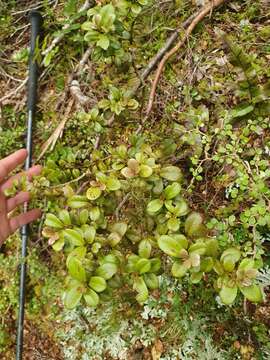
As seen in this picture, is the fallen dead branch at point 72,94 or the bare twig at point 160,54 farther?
the fallen dead branch at point 72,94

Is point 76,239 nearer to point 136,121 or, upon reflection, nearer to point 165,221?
point 165,221

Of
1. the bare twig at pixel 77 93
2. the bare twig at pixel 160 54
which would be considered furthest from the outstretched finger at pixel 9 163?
the bare twig at pixel 160 54

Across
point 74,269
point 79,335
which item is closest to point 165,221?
point 74,269

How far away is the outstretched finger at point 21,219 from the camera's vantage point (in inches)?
77.9

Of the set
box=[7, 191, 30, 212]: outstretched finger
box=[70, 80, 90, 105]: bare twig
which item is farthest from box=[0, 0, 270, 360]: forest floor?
box=[7, 191, 30, 212]: outstretched finger

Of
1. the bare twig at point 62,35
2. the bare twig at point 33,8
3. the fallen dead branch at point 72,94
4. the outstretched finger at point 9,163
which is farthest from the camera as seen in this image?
the bare twig at point 33,8

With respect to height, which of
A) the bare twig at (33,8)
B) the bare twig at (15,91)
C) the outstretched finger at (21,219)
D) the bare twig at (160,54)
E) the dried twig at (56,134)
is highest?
the bare twig at (33,8)

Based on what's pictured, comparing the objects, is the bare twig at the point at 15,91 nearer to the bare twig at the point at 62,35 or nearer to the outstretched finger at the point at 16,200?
the bare twig at the point at 62,35

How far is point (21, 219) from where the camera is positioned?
6.56 feet

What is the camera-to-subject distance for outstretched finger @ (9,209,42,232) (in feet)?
6.49

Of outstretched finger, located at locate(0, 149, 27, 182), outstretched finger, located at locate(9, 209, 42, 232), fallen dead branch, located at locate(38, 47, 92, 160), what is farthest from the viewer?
fallen dead branch, located at locate(38, 47, 92, 160)

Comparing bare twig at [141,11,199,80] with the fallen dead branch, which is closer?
bare twig at [141,11,199,80]

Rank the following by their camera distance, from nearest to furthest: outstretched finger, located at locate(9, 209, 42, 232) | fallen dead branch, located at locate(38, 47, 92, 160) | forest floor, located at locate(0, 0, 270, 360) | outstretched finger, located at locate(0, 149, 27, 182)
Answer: forest floor, located at locate(0, 0, 270, 360)
outstretched finger, located at locate(0, 149, 27, 182)
outstretched finger, located at locate(9, 209, 42, 232)
fallen dead branch, located at locate(38, 47, 92, 160)

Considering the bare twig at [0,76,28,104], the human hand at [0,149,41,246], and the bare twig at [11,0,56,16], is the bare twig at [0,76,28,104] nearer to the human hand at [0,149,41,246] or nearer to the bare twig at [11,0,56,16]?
the bare twig at [11,0,56,16]
